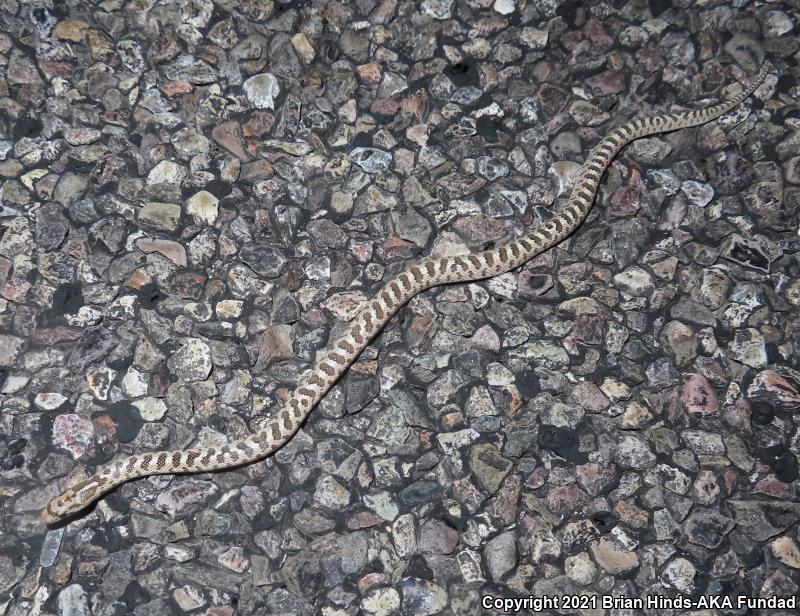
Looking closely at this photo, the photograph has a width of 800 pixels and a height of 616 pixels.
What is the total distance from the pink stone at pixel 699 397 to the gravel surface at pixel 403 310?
4 cm

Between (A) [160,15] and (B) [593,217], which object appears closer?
(B) [593,217]

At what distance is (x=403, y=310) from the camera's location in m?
8.27

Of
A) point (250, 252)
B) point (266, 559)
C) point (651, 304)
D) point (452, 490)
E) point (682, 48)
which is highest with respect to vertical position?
point (682, 48)

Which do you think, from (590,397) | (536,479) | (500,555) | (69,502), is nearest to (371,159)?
(590,397)

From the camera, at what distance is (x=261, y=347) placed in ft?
26.2

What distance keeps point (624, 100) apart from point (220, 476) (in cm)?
716

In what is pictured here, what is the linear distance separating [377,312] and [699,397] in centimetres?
363

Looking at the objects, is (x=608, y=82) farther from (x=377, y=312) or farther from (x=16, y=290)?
(x=16, y=290)

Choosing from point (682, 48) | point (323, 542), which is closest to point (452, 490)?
point (323, 542)

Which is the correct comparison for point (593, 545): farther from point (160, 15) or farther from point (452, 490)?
point (160, 15)

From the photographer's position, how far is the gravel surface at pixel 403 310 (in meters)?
6.84

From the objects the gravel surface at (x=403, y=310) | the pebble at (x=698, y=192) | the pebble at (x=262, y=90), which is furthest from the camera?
the pebble at (x=262, y=90)

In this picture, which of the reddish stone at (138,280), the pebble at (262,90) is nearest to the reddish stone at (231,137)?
the pebble at (262,90)

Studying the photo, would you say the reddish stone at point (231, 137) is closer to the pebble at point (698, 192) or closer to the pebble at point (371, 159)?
the pebble at point (371, 159)
